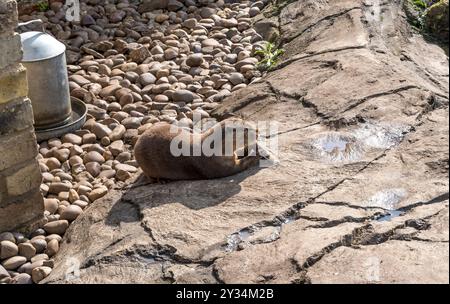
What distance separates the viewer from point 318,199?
4465mm

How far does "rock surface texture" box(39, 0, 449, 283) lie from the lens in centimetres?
379

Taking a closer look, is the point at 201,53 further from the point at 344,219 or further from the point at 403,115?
the point at 344,219

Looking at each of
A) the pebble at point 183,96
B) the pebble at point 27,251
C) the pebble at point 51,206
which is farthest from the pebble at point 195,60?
the pebble at point 27,251

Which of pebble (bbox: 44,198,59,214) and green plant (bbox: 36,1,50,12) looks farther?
green plant (bbox: 36,1,50,12)

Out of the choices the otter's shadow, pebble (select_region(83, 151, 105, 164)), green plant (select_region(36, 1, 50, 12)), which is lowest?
pebble (select_region(83, 151, 105, 164))

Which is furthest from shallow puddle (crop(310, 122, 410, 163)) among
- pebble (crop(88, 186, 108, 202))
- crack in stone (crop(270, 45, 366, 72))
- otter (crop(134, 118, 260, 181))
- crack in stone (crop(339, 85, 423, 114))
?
pebble (crop(88, 186, 108, 202))

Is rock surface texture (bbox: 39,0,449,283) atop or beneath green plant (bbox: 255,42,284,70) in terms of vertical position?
atop

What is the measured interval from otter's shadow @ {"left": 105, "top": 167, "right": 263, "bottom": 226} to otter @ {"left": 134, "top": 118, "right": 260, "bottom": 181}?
0.20ft

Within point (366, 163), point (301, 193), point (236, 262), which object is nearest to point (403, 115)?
point (366, 163)

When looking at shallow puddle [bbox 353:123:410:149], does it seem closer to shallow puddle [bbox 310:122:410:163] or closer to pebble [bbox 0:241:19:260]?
shallow puddle [bbox 310:122:410:163]

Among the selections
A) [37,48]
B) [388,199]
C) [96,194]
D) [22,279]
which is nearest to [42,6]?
[37,48]

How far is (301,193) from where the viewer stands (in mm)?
4586

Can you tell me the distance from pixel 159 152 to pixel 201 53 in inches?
99.7

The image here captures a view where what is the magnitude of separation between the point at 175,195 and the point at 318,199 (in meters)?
0.93
